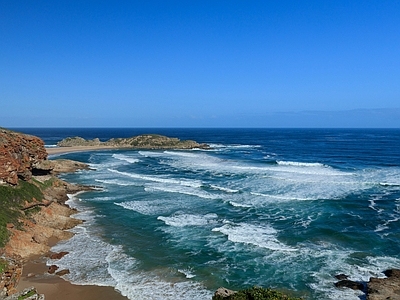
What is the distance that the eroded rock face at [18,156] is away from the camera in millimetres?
25609

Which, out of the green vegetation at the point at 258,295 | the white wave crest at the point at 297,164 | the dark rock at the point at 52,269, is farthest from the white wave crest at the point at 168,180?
the green vegetation at the point at 258,295

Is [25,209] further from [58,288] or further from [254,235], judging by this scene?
[254,235]

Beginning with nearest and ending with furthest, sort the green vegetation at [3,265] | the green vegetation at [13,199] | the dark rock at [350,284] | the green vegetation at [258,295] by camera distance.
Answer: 1. the green vegetation at [258,295]
2. the green vegetation at [3,265]
3. the dark rock at [350,284]
4. the green vegetation at [13,199]

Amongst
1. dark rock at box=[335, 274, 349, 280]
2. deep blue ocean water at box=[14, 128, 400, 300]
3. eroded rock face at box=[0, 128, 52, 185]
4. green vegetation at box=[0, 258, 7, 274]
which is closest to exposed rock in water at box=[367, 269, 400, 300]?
deep blue ocean water at box=[14, 128, 400, 300]

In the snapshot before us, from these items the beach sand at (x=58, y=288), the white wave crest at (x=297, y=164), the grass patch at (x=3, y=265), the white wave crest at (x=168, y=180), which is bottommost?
the beach sand at (x=58, y=288)

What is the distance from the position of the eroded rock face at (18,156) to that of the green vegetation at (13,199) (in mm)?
778

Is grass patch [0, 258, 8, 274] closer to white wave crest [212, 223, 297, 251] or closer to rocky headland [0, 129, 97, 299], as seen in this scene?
rocky headland [0, 129, 97, 299]

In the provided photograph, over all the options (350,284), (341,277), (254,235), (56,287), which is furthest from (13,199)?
(350,284)

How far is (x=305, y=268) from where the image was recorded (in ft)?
63.0

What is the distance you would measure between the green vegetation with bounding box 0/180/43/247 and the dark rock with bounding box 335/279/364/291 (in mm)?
19088

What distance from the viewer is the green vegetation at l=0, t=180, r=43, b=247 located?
21223mm

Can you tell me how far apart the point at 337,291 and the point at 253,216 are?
12411 millimetres

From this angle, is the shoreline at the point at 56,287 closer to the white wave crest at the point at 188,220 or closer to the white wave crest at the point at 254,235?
the white wave crest at the point at 254,235

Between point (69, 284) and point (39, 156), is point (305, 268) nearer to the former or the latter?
point (69, 284)
